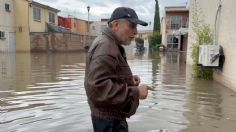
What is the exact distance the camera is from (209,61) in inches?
348

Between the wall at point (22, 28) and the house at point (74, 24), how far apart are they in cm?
1309

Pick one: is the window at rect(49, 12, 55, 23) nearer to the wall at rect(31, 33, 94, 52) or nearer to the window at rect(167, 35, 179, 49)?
the wall at rect(31, 33, 94, 52)

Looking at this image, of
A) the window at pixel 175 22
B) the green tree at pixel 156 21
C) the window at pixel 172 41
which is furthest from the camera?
the green tree at pixel 156 21

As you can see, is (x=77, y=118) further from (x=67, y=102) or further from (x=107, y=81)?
(x=107, y=81)

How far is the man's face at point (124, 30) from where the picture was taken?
234 cm

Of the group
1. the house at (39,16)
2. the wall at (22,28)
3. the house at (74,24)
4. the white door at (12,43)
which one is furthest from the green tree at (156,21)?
the white door at (12,43)

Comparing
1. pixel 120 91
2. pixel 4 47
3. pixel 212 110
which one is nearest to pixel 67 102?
pixel 212 110

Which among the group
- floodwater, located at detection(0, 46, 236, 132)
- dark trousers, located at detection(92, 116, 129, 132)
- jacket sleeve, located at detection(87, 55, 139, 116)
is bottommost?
floodwater, located at detection(0, 46, 236, 132)

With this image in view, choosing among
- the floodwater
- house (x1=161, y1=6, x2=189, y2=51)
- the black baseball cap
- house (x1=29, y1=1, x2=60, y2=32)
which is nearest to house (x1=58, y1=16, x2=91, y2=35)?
house (x1=29, y1=1, x2=60, y2=32)

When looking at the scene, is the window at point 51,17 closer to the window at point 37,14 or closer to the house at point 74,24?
the window at point 37,14

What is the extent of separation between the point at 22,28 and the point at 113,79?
32920 mm

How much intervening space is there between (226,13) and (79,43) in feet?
101

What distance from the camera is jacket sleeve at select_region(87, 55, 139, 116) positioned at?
2.13 meters

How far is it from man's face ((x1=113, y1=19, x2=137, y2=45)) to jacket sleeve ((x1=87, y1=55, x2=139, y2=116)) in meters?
0.25
